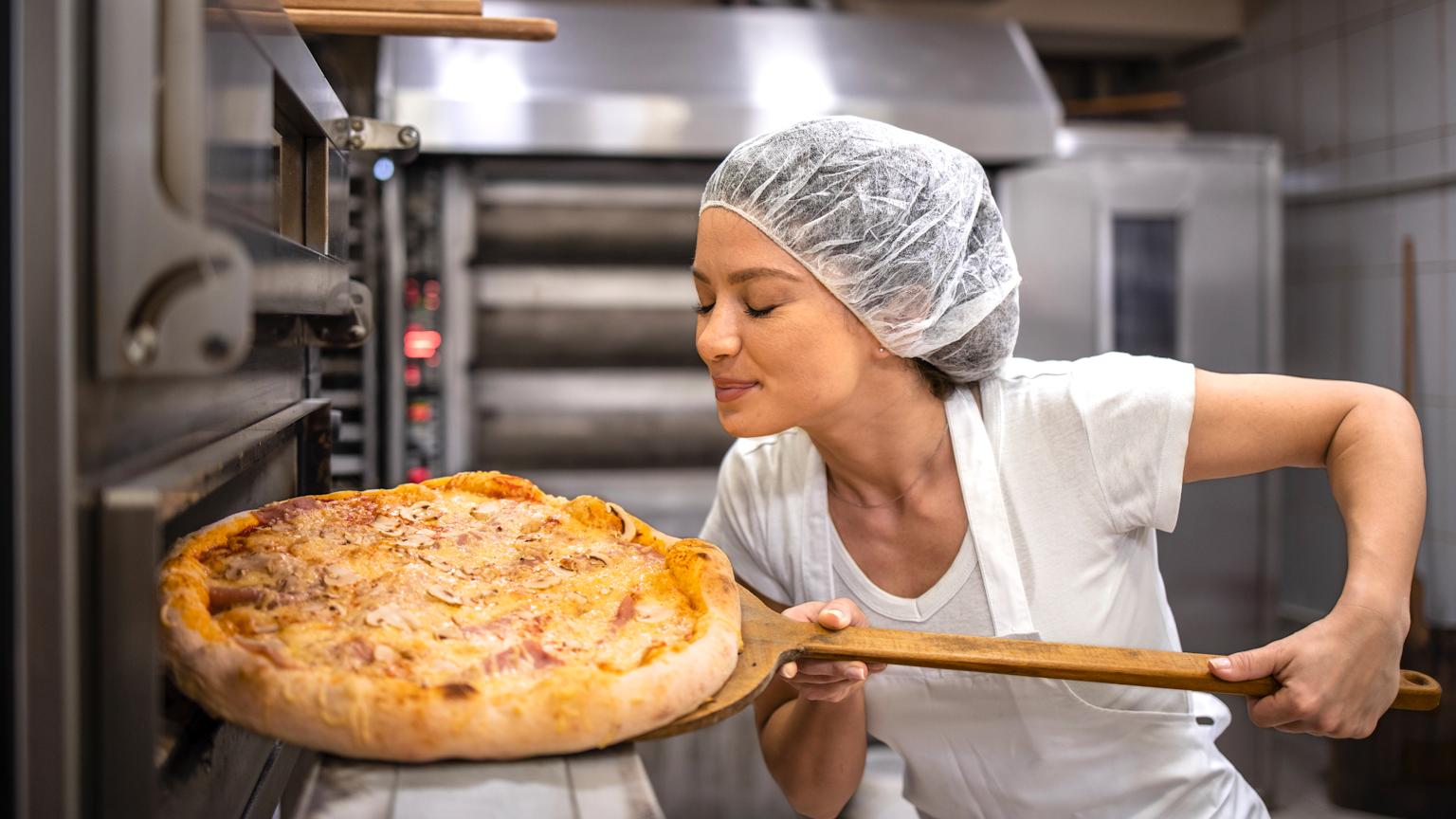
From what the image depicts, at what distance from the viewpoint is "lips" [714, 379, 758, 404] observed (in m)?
1.31

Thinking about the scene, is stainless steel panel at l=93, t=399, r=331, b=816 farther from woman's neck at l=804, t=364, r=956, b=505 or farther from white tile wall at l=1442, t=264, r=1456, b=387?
white tile wall at l=1442, t=264, r=1456, b=387

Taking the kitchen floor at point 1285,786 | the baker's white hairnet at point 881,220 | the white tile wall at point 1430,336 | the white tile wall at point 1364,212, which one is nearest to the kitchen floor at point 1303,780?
the kitchen floor at point 1285,786

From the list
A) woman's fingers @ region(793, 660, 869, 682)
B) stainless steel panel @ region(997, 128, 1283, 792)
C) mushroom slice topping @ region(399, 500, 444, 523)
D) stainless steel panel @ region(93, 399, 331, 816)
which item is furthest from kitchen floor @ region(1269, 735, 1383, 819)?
stainless steel panel @ region(93, 399, 331, 816)

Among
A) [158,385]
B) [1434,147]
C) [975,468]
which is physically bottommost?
[975,468]

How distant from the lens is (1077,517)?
1.43 m

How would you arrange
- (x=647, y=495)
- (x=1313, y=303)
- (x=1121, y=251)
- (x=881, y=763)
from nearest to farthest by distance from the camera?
(x=881, y=763), (x=647, y=495), (x=1121, y=251), (x=1313, y=303)

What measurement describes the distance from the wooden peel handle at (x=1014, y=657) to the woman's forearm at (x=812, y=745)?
38 centimetres

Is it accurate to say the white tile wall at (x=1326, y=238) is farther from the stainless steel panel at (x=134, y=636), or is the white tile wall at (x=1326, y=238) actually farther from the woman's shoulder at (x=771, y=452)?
the stainless steel panel at (x=134, y=636)

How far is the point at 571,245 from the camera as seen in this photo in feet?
9.50

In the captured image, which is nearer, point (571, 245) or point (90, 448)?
point (90, 448)

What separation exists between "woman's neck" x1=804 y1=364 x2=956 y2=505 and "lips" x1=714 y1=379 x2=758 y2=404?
14 cm

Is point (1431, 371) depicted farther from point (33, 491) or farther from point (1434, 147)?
point (33, 491)

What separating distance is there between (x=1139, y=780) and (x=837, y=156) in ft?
3.00

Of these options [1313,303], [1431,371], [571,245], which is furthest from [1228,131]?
[571,245]
